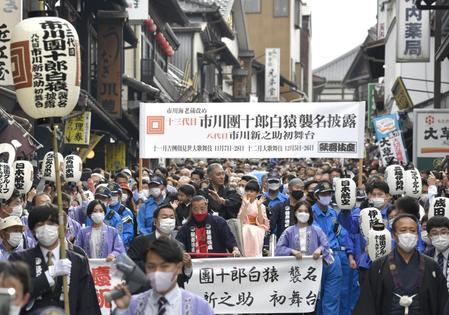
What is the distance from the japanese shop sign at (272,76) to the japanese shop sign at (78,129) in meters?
56.3

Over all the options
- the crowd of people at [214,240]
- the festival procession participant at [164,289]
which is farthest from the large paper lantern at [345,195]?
the festival procession participant at [164,289]

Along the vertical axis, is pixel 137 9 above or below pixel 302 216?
above

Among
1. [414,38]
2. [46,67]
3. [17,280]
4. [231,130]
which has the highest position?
[414,38]

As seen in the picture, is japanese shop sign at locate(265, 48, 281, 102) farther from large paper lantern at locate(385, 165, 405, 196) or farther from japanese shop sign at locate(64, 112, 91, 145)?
large paper lantern at locate(385, 165, 405, 196)

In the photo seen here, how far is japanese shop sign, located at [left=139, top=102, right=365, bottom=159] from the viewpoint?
16.2 metres

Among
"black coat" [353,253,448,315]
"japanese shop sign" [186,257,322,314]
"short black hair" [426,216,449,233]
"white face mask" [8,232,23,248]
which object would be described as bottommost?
"japanese shop sign" [186,257,322,314]

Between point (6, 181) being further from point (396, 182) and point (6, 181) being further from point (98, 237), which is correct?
point (396, 182)

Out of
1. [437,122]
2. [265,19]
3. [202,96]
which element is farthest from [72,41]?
[265,19]

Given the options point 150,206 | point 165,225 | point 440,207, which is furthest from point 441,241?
point 150,206

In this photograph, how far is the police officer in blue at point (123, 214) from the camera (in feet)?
43.4

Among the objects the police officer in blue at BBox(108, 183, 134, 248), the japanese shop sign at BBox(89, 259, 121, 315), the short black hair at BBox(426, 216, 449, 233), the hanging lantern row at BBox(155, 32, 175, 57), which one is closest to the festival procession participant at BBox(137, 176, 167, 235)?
the police officer in blue at BBox(108, 183, 134, 248)

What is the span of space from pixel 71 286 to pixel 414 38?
23.8 m

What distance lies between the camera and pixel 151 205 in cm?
1478

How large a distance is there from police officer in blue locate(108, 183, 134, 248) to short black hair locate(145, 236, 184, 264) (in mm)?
7416
